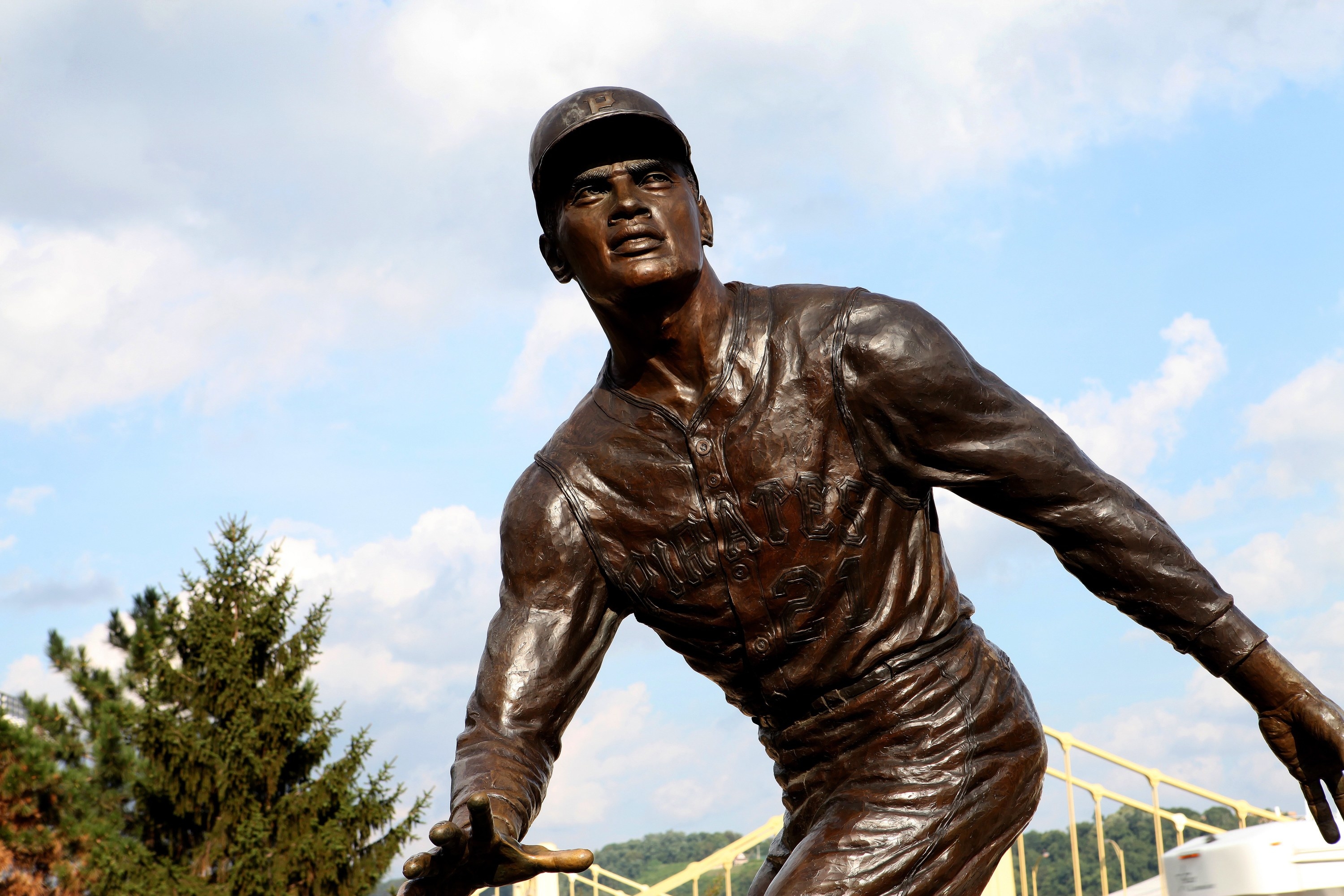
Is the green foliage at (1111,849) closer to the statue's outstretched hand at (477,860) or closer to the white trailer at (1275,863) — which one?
the white trailer at (1275,863)

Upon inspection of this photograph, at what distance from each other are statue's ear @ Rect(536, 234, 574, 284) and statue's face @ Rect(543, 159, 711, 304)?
11 cm

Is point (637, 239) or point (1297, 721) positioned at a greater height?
point (637, 239)

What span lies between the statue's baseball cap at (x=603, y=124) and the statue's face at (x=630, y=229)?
6cm

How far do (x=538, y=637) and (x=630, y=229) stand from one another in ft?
3.01

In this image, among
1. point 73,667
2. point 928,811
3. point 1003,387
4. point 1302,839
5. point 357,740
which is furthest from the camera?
point 73,667

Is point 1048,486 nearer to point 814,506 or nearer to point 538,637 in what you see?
point 814,506

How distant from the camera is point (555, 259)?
3.14m

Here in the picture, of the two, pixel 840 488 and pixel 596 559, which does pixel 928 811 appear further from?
pixel 596 559

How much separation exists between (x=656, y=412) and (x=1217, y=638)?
131cm

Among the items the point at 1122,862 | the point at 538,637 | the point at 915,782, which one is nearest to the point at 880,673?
the point at 915,782

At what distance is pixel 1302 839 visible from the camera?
7340 mm

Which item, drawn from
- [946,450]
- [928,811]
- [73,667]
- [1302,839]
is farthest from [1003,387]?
[73,667]

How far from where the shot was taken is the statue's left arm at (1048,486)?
287cm

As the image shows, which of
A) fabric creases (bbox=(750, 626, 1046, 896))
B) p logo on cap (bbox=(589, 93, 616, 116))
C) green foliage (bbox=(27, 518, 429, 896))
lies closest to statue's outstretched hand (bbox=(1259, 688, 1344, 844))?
fabric creases (bbox=(750, 626, 1046, 896))
